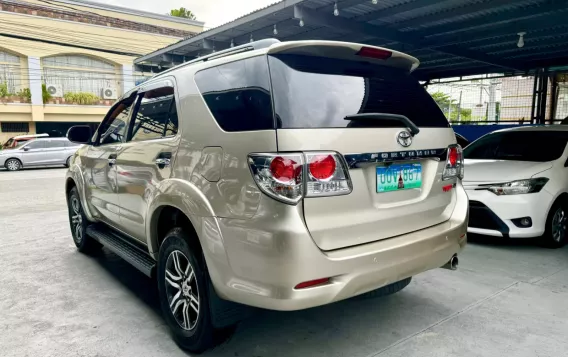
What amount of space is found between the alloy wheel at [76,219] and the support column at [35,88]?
80.3ft

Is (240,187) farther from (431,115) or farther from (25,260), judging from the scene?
(25,260)

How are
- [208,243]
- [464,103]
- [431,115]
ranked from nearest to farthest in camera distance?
1. [208,243]
2. [431,115]
3. [464,103]

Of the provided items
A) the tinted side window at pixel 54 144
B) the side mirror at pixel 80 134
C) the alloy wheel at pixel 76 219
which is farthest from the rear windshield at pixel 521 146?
the tinted side window at pixel 54 144

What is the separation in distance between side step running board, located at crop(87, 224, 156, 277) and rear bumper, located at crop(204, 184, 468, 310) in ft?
3.38

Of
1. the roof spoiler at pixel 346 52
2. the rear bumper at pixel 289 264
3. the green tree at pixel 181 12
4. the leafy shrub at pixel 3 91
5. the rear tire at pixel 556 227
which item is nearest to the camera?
the rear bumper at pixel 289 264

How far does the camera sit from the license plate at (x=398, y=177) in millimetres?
2404

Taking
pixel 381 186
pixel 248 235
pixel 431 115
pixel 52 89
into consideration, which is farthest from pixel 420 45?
pixel 52 89

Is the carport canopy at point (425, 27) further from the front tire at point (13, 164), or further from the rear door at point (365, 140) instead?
the front tire at point (13, 164)

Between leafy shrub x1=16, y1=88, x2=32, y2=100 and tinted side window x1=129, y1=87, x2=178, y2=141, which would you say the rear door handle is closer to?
tinted side window x1=129, y1=87, x2=178, y2=141

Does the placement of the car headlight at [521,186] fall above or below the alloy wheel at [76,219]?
above

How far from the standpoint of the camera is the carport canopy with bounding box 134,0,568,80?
6988 mm

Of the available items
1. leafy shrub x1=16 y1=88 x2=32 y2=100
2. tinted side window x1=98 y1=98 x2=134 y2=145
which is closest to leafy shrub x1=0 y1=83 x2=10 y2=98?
leafy shrub x1=16 y1=88 x2=32 y2=100

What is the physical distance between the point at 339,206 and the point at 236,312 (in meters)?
0.87

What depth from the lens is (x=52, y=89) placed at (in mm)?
26984
